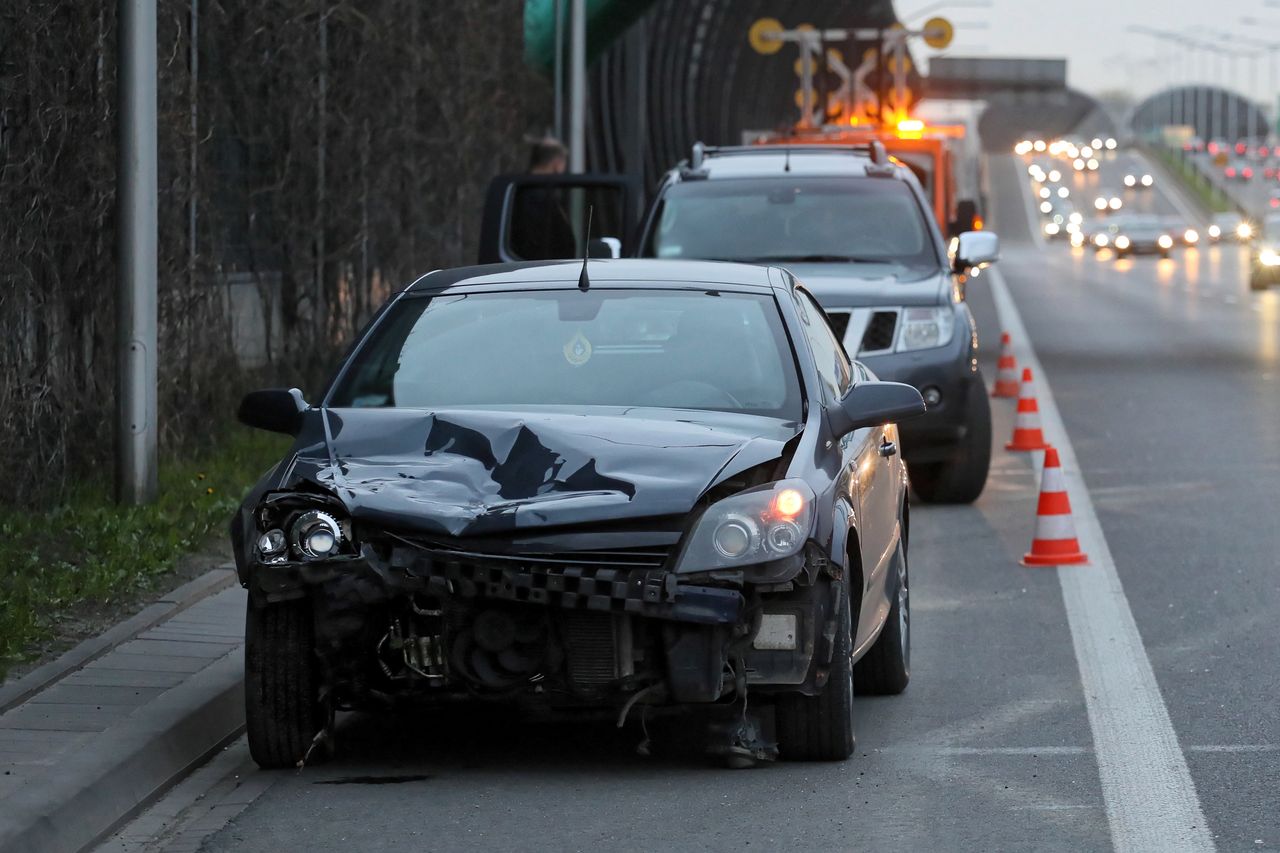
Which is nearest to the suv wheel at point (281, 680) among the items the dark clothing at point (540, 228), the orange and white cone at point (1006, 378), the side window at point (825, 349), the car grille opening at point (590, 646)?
the car grille opening at point (590, 646)

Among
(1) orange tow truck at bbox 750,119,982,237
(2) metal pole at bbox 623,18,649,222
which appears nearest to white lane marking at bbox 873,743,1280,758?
(1) orange tow truck at bbox 750,119,982,237

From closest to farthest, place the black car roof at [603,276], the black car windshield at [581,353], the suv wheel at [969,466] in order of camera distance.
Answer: the black car windshield at [581,353], the black car roof at [603,276], the suv wheel at [969,466]

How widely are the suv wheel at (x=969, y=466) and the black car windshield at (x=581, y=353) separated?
18.3ft

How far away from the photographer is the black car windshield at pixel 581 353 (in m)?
7.21

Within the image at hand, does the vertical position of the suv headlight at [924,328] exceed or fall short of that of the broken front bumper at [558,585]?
it falls short

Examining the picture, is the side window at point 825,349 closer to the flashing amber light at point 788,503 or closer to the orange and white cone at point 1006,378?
the flashing amber light at point 788,503

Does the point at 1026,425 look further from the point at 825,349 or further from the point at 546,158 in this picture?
the point at 825,349

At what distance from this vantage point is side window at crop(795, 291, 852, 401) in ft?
24.7

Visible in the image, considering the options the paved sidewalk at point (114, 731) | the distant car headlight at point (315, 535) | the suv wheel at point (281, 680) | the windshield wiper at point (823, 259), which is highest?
the windshield wiper at point (823, 259)

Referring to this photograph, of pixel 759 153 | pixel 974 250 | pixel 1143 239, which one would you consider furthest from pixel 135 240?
pixel 1143 239

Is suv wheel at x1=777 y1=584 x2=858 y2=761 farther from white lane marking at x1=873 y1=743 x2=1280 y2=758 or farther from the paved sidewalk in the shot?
the paved sidewalk

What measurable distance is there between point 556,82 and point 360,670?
739 inches

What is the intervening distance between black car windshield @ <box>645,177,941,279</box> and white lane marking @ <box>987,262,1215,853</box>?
2.60 meters

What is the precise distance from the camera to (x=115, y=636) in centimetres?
805
